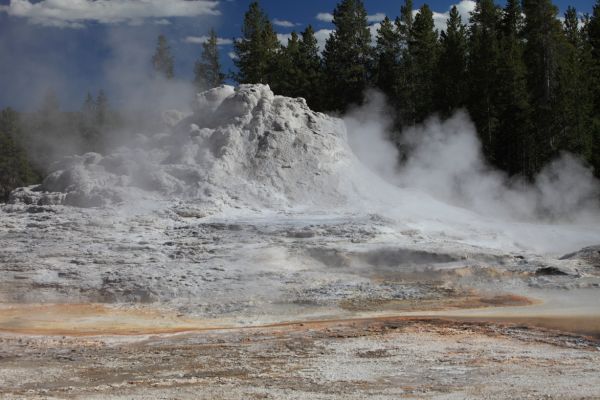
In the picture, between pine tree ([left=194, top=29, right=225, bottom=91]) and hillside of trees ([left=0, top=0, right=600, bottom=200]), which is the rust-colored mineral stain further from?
pine tree ([left=194, top=29, right=225, bottom=91])

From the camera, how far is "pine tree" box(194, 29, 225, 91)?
107ft

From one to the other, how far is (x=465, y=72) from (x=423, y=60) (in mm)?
2212

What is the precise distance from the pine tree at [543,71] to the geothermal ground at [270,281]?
624cm

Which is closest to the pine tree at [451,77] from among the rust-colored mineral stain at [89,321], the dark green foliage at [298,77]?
the dark green foliage at [298,77]

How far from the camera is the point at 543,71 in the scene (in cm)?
2150

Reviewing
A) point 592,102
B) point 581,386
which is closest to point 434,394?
point 581,386

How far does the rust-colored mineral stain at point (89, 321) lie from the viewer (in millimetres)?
7227

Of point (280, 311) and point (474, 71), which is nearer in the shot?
point (280, 311)

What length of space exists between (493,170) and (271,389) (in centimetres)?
1538

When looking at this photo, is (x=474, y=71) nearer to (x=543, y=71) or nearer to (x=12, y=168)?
(x=543, y=71)

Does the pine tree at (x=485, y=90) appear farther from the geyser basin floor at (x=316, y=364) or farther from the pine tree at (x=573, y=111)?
the geyser basin floor at (x=316, y=364)

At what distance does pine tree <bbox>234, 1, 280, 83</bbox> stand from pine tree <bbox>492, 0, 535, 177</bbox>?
30.7ft

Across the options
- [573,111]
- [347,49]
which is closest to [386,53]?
[347,49]

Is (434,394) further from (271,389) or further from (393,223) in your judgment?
(393,223)
